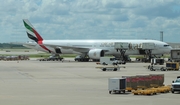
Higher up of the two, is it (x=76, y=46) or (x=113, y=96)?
(x=76, y=46)

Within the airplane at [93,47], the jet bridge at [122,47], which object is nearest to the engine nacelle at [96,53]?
the airplane at [93,47]

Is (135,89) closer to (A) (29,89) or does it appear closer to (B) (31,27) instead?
(A) (29,89)

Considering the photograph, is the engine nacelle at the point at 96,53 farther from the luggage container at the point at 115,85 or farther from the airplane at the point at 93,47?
the luggage container at the point at 115,85

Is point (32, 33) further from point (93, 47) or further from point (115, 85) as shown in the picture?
point (115, 85)

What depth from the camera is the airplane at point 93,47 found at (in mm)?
83125

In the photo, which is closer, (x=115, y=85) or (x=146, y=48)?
(x=115, y=85)

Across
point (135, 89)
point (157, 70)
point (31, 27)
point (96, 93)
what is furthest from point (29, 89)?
point (31, 27)

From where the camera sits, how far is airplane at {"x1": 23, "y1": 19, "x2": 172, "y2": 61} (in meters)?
83.1

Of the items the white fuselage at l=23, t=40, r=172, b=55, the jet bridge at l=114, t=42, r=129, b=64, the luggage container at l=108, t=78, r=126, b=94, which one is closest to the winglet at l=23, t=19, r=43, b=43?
the white fuselage at l=23, t=40, r=172, b=55

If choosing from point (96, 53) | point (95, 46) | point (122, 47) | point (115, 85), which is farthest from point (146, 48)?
point (115, 85)

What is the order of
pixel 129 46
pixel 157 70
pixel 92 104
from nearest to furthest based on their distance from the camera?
pixel 92 104 < pixel 157 70 < pixel 129 46

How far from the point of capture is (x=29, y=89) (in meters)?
32.9

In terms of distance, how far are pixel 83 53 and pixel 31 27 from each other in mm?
14649

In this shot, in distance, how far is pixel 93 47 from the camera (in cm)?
8894
